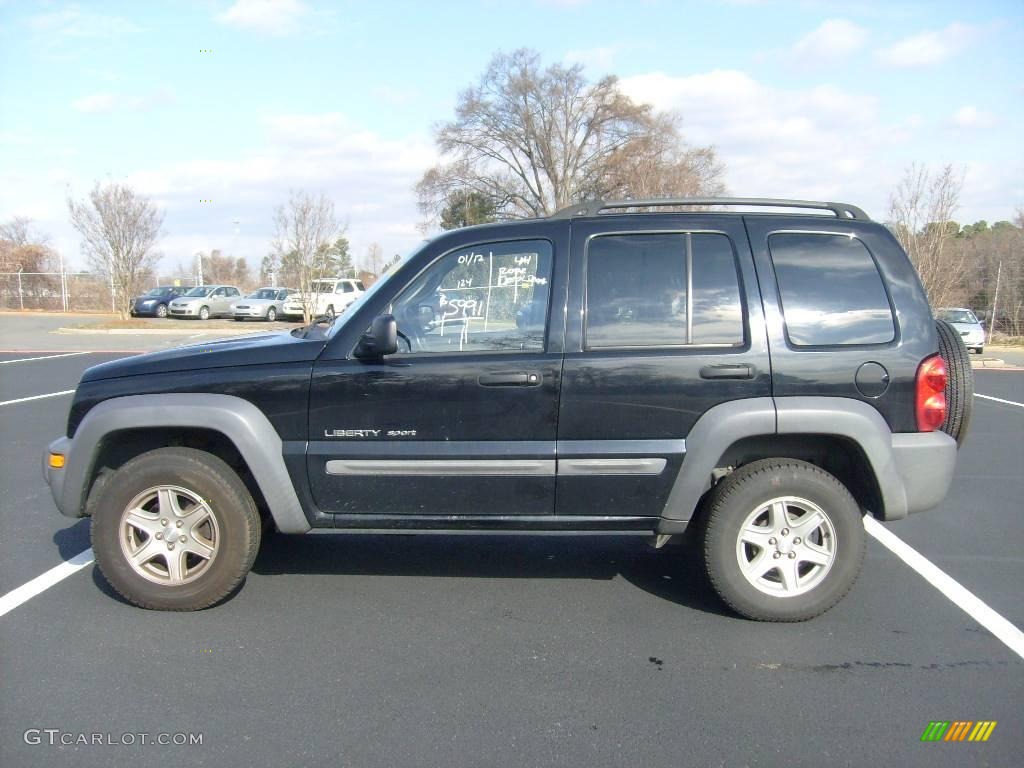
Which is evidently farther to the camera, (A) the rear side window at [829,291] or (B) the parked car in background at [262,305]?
(B) the parked car in background at [262,305]

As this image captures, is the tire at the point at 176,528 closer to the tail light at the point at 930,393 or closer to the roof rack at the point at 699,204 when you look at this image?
the roof rack at the point at 699,204

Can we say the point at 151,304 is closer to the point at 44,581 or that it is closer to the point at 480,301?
the point at 44,581

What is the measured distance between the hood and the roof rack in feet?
4.81

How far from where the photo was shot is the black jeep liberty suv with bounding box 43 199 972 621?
3832 millimetres

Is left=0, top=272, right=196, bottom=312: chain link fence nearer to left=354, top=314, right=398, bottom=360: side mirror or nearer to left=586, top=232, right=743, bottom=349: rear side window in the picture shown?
left=354, top=314, right=398, bottom=360: side mirror

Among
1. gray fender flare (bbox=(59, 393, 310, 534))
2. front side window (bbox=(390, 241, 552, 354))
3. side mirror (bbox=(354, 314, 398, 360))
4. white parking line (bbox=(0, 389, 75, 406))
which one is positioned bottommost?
white parking line (bbox=(0, 389, 75, 406))

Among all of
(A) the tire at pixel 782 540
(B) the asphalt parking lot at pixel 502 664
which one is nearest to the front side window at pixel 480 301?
(A) the tire at pixel 782 540

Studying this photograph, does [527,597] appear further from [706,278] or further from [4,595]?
[4,595]

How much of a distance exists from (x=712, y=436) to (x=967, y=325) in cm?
2238

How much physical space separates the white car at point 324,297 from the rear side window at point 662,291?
2814 cm

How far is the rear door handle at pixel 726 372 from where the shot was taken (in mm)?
3811

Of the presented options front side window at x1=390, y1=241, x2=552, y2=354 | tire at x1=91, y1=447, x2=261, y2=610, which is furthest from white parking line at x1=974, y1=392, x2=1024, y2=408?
tire at x1=91, y1=447, x2=261, y2=610

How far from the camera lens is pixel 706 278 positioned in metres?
3.96

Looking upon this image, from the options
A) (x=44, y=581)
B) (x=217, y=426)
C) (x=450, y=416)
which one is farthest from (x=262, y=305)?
(x=450, y=416)
